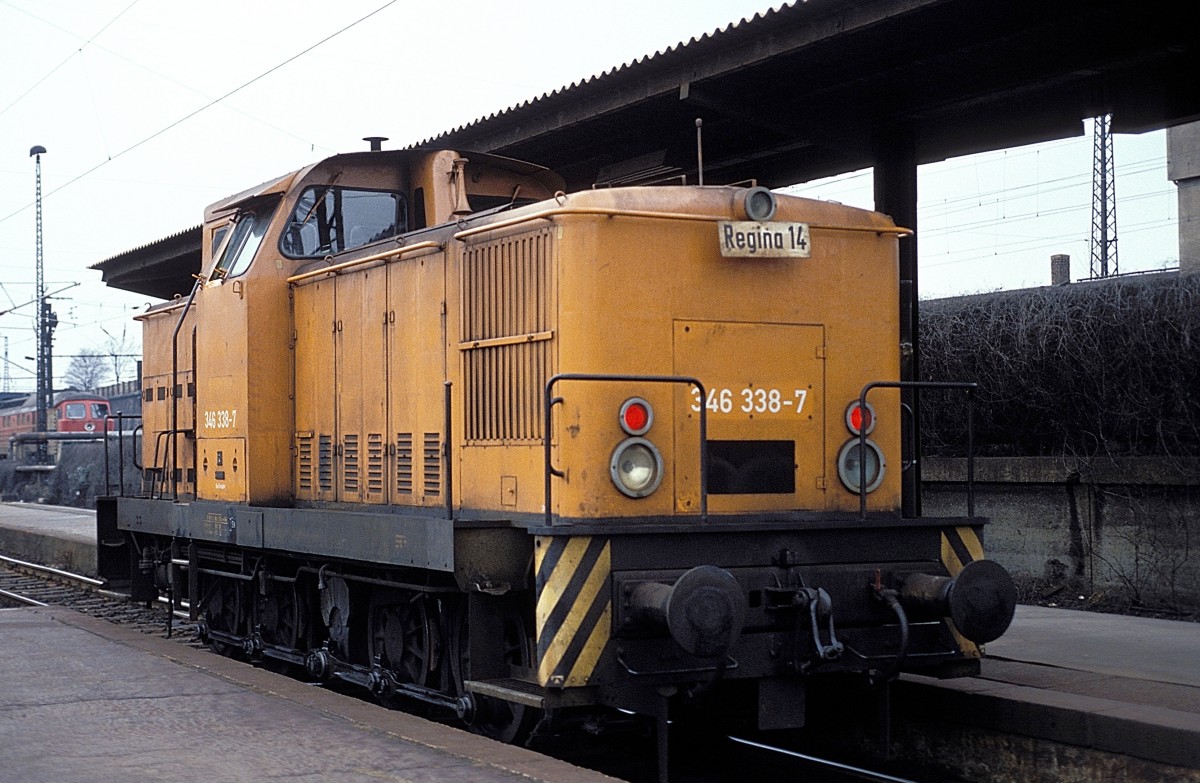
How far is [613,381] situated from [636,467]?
1.49 ft

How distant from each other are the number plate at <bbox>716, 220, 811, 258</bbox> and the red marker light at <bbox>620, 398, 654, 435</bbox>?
0.83m

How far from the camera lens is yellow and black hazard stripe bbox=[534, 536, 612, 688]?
5.77 m

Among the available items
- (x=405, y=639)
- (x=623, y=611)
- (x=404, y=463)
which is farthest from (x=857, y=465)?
(x=405, y=639)

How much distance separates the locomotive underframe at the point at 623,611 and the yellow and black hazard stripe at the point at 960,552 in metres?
0.03

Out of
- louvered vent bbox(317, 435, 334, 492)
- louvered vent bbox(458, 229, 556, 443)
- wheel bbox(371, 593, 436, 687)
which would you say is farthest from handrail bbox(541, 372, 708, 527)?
louvered vent bbox(317, 435, 334, 492)

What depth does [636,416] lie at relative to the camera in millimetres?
6188

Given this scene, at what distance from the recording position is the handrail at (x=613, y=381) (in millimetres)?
5742

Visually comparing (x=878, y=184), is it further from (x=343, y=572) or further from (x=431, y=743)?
(x=431, y=743)

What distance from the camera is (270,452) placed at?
8.62 meters

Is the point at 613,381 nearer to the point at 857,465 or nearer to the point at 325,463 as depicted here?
the point at 857,465

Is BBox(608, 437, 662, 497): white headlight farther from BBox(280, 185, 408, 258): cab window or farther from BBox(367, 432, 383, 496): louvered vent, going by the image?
BBox(280, 185, 408, 258): cab window

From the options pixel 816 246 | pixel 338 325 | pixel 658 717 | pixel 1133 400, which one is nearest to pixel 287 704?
pixel 658 717

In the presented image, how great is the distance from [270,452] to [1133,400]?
6.65m

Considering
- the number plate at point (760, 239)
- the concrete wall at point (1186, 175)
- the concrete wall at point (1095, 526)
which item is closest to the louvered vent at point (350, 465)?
the number plate at point (760, 239)
